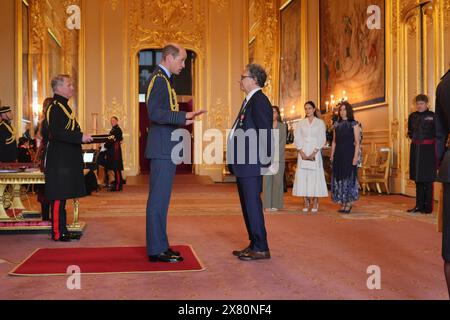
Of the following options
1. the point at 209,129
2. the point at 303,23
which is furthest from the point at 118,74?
the point at 303,23

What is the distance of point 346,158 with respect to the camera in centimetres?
775

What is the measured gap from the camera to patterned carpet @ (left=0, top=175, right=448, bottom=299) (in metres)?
3.51

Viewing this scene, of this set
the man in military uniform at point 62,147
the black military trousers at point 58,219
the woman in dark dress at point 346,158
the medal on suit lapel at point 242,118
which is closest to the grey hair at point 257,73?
the medal on suit lapel at point 242,118

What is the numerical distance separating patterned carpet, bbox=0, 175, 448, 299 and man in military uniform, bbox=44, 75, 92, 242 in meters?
0.53

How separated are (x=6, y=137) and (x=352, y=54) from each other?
8069 millimetres

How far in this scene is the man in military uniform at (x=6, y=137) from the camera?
7.79 meters

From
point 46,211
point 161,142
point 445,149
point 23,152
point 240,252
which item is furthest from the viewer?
point 23,152

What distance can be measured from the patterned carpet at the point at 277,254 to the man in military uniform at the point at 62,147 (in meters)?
0.53

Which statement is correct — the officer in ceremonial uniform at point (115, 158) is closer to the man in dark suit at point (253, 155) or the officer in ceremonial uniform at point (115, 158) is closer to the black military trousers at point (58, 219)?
the black military trousers at point (58, 219)

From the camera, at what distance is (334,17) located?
1400cm

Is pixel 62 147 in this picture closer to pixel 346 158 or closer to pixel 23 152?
pixel 346 158

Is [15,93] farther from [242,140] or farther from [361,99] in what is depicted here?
[242,140]

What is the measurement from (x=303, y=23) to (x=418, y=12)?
18.8 feet

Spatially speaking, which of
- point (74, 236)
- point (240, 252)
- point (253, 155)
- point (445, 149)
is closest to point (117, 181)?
point (74, 236)
